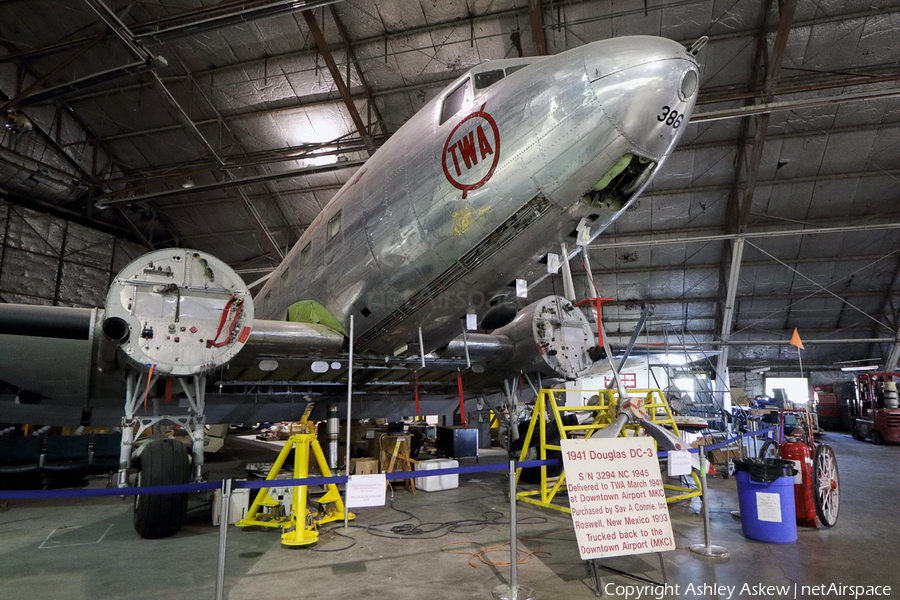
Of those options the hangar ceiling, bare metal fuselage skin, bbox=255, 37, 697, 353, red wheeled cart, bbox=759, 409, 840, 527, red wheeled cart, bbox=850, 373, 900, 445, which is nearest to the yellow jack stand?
bare metal fuselage skin, bbox=255, 37, 697, 353

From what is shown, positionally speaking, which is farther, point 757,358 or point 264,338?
point 757,358

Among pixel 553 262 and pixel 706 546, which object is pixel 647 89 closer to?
pixel 553 262

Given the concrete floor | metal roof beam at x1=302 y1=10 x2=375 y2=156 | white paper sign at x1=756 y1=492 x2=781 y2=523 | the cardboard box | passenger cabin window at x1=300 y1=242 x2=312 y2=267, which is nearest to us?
the concrete floor

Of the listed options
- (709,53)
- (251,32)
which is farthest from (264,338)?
(709,53)

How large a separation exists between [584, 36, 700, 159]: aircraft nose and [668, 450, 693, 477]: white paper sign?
3.21 metres

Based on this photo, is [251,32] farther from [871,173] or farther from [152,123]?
[871,173]

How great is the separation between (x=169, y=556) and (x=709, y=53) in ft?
60.4

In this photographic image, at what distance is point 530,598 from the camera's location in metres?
4.07

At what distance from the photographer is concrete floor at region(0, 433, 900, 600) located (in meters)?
4.34

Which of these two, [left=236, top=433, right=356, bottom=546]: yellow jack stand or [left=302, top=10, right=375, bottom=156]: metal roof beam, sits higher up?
[left=302, top=10, right=375, bottom=156]: metal roof beam

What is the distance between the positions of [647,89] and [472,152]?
5.84 feet

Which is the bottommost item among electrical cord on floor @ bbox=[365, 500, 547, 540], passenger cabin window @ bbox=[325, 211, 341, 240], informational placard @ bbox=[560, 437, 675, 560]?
electrical cord on floor @ bbox=[365, 500, 547, 540]

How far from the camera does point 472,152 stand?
522 centimetres

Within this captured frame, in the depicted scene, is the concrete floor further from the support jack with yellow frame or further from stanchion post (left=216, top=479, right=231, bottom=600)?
stanchion post (left=216, top=479, right=231, bottom=600)
